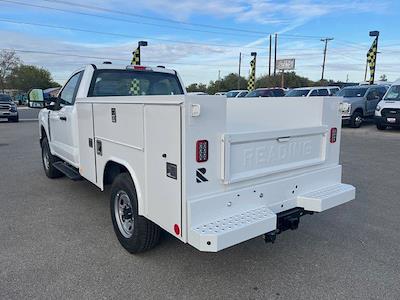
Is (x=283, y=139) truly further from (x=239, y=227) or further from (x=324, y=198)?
(x=239, y=227)

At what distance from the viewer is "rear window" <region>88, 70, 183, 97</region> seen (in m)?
4.96

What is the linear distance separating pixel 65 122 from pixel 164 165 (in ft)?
9.88

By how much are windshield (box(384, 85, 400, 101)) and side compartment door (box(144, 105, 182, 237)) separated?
15662mm

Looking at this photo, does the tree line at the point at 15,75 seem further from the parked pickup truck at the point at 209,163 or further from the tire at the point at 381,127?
the parked pickup truck at the point at 209,163

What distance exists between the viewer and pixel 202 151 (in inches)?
106

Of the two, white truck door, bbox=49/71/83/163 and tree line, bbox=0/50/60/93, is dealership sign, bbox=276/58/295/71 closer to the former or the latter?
tree line, bbox=0/50/60/93

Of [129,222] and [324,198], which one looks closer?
[324,198]

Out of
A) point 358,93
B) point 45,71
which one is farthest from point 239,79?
point 358,93

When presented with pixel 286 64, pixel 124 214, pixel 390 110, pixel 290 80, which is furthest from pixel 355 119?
pixel 290 80

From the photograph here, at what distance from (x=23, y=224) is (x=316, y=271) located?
3631 millimetres

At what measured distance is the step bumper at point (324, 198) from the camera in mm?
3400

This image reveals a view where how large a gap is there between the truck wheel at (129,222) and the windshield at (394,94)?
15385 mm

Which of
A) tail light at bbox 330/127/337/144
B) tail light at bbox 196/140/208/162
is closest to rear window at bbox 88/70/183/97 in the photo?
tail light at bbox 330/127/337/144

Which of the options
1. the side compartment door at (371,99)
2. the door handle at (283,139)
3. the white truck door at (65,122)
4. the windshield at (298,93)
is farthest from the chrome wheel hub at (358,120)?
the door handle at (283,139)
